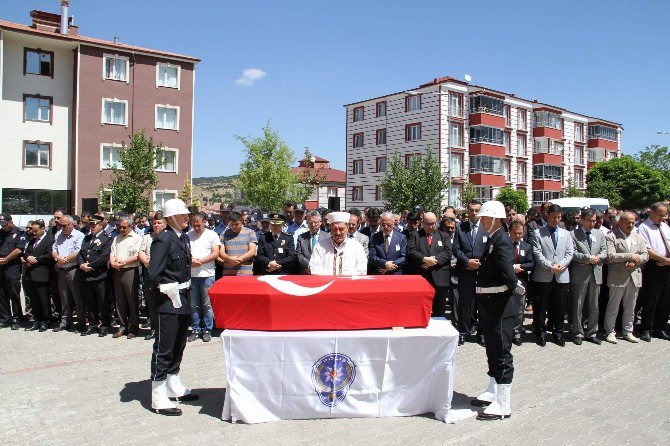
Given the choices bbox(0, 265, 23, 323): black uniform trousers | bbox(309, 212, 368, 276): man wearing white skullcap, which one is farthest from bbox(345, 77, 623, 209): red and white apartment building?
bbox(309, 212, 368, 276): man wearing white skullcap

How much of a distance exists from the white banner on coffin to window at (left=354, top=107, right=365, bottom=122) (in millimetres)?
50927

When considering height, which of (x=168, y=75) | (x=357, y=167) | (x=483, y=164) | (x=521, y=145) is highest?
(x=168, y=75)

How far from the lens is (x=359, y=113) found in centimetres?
5484

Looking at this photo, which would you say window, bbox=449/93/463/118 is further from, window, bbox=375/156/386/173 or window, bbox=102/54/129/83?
window, bbox=102/54/129/83

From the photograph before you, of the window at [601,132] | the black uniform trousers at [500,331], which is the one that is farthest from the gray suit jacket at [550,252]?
the window at [601,132]

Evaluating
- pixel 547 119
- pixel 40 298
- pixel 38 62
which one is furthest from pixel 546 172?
→ pixel 40 298

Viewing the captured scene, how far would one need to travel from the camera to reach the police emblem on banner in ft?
16.7

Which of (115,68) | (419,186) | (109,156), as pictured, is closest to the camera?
(109,156)

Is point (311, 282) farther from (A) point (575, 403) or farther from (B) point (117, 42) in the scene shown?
(B) point (117, 42)

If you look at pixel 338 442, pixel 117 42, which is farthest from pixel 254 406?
pixel 117 42

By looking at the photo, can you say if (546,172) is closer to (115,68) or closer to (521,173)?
(521,173)

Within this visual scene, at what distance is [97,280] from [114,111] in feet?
98.6

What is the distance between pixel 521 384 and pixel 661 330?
420cm

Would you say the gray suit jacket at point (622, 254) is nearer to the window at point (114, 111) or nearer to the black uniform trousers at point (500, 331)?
the black uniform trousers at point (500, 331)
